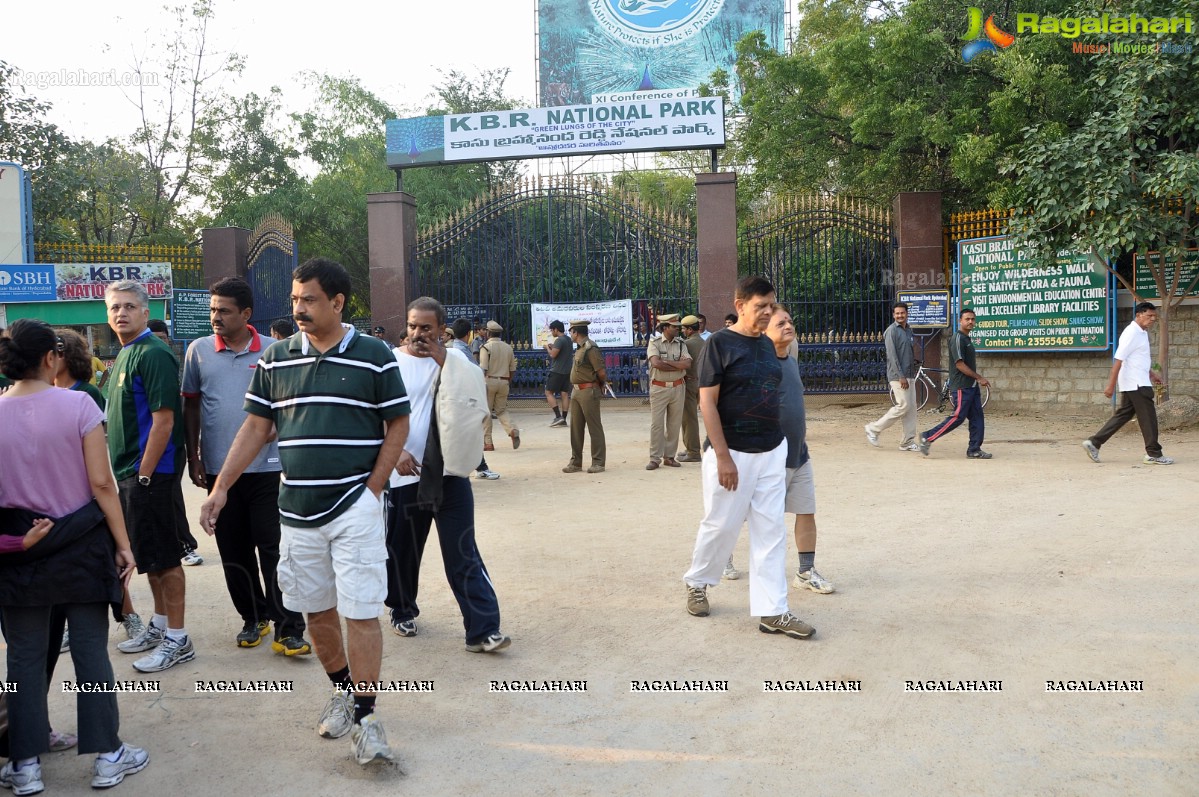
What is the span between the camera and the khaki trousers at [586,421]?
1000 centimetres

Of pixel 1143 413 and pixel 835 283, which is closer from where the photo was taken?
pixel 1143 413

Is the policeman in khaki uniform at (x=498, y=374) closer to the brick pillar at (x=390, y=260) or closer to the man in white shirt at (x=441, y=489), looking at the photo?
the brick pillar at (x=390, y=260)

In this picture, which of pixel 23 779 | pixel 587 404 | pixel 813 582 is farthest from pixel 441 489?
pixel 587 404

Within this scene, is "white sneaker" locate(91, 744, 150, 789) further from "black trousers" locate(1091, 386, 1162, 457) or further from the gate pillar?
the gate pillar

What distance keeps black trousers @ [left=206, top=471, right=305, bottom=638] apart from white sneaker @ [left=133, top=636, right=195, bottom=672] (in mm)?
294

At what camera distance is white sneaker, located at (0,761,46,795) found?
10.6ft

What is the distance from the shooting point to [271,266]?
17859 millimetres

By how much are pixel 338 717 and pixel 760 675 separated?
1.75 m

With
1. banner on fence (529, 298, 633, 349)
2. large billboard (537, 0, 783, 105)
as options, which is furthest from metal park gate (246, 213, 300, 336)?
large billboard (537, 0, 783, 105)

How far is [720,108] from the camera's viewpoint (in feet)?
53.8

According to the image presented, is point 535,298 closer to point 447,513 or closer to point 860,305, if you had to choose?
point 860,305

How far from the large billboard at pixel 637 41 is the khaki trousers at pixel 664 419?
18.6 m

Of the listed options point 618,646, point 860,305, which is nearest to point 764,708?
point 618,646

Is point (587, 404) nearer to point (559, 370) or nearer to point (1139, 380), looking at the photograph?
point (559, 370)
